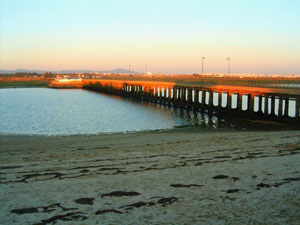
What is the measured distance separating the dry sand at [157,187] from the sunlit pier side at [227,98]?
1476 centimetres

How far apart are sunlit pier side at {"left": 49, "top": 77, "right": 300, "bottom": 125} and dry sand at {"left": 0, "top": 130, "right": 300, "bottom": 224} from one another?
1476 centimetres

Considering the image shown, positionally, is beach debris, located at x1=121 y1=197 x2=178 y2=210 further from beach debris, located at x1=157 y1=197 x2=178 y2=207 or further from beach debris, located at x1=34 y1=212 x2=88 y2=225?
beach debris, located at x1=34 y1=212 x2=88 y2=225

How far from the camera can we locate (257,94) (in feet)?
97.7

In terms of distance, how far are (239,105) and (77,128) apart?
13530mm

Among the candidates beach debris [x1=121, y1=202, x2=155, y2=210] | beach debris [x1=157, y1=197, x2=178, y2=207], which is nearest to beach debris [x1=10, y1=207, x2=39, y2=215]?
beach debris [x1=121, y1=202, x2=155, y2=210]

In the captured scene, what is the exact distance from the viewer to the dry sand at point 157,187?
238 inches

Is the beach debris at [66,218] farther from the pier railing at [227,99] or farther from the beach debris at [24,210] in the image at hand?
the pier railing at [227,99]

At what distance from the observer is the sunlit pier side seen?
26.2m

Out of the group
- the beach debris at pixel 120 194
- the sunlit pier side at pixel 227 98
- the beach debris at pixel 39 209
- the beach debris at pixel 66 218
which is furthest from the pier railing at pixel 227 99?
the beach debris at pixel 66 218

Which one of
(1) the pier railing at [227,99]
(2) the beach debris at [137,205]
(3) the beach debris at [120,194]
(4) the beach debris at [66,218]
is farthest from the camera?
(1) the pier railing at [227,99]

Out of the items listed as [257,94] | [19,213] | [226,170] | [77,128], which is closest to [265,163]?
[226,170]

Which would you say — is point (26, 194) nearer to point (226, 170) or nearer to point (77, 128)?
point (226, 170)

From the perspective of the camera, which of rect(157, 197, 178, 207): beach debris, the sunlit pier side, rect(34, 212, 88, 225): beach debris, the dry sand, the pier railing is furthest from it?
the pier railing

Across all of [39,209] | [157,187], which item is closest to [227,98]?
[157,187]
